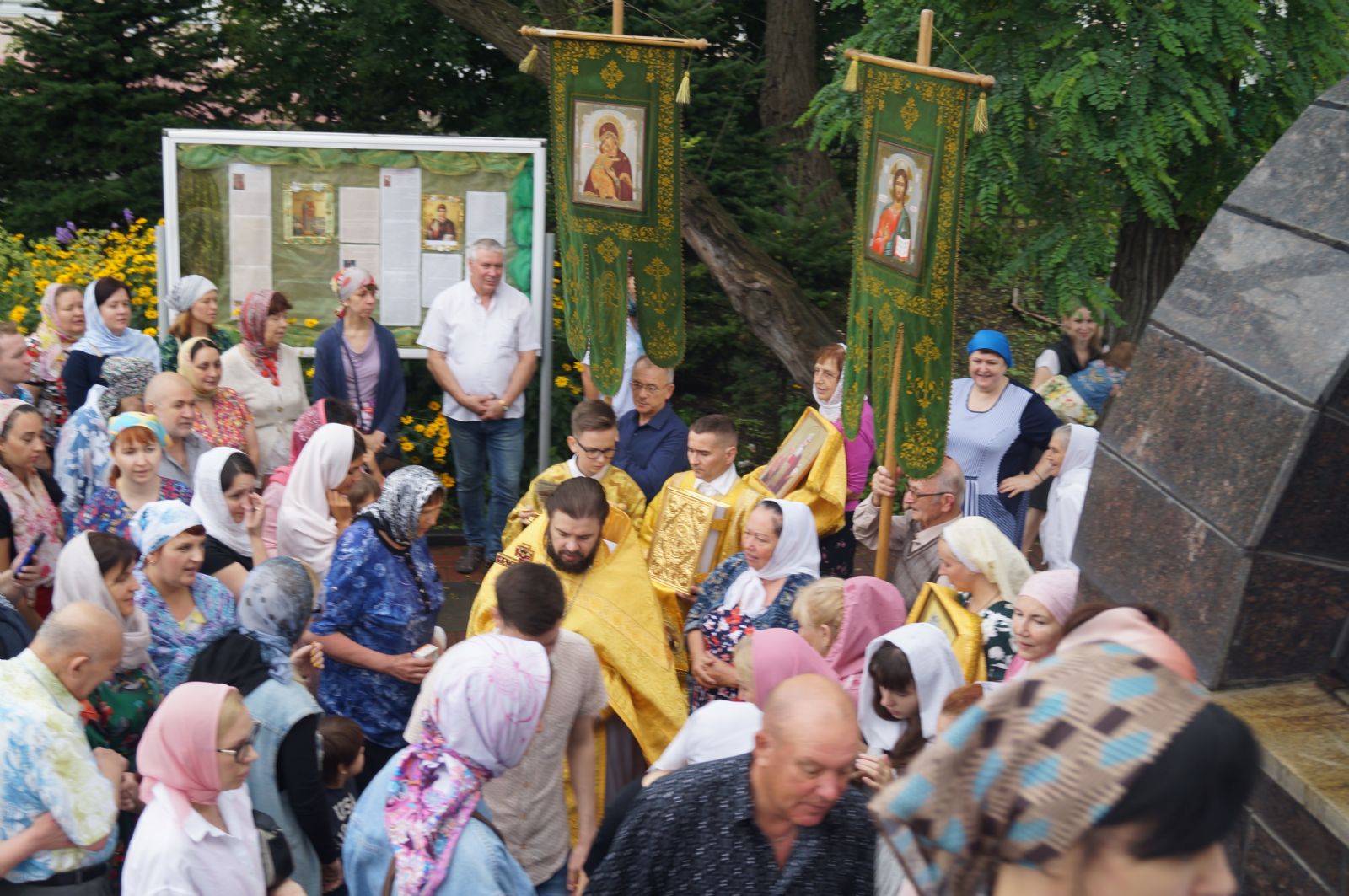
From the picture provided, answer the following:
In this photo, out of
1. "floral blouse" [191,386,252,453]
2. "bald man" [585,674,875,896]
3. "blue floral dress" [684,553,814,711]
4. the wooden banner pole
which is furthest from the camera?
"floral blouse" [191,386,252,453]

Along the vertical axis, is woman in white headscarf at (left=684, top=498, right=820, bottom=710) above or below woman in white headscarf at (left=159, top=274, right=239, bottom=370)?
below

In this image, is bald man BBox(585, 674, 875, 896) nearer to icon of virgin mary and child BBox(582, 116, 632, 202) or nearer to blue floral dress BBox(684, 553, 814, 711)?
blue floral dress BBox(684, 553, 814, 711)

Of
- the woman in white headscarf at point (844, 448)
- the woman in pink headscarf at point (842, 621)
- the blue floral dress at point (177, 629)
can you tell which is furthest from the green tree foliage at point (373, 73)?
the woman in pink headscarf at point (842, 621)

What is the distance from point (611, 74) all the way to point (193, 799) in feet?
16.3

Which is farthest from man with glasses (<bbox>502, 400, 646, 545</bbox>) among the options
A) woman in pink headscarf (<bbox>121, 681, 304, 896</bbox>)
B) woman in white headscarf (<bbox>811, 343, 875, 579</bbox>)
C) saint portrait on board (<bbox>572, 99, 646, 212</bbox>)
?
woman in pink headscarf (<bbox>121, 681, 304, 896</bbox>)

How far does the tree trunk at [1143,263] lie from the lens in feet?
31.7

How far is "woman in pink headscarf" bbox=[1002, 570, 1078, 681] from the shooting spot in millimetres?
4598

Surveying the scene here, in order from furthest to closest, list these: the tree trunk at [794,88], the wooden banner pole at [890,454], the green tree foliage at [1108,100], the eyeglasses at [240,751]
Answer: the tree trunk at [794,88]
the green tree foliage at [1108,100]
the wooden banner pole at [890,454]
the eyeglasses at [240,751]

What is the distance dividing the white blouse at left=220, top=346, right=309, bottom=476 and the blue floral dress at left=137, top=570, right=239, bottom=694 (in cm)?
326

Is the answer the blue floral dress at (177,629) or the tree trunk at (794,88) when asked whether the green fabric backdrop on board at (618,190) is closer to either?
the blue floral dress at (177,629)

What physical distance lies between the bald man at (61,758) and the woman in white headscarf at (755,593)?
2.28 metres

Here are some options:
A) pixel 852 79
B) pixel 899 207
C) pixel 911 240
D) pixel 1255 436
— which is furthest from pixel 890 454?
pixel 1255 436

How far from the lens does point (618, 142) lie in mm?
7688

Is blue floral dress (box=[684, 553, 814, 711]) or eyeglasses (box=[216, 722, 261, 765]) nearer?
eyeglasses (box=[216, 722, 261, 765])
